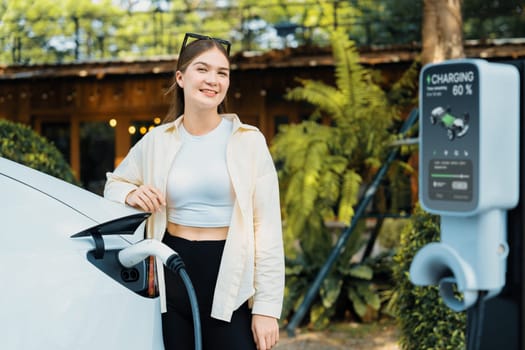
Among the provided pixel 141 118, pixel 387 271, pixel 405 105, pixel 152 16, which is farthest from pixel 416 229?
pixel 152 16

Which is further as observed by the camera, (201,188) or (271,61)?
(271,61)

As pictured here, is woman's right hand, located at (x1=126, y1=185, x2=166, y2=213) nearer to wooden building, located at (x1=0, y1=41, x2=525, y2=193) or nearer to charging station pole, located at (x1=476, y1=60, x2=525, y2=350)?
charging station pole, located at (x1=476, y1=60, x2=525, y2=350)

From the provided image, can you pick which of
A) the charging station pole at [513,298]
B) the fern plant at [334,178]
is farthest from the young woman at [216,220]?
the fern plant at [334,178]

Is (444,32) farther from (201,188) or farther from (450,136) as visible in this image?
(450,136)

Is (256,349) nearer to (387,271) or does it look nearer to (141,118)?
(387,271)

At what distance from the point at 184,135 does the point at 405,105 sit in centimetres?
482

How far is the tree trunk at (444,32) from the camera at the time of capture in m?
5.30

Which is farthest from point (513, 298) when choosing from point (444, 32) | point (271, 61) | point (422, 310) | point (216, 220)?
point (271, 61)

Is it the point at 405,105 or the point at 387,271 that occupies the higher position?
the point at 405,105

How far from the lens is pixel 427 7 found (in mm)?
5559

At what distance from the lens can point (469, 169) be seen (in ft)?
Result: 3.75

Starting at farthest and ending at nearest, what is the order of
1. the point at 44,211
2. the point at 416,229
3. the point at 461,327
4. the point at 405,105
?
the point at 405,105 < the point at 416,229 < the point at 461,327 < the point at 44,211

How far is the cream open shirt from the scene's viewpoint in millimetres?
1882

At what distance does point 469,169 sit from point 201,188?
0.93 meters
